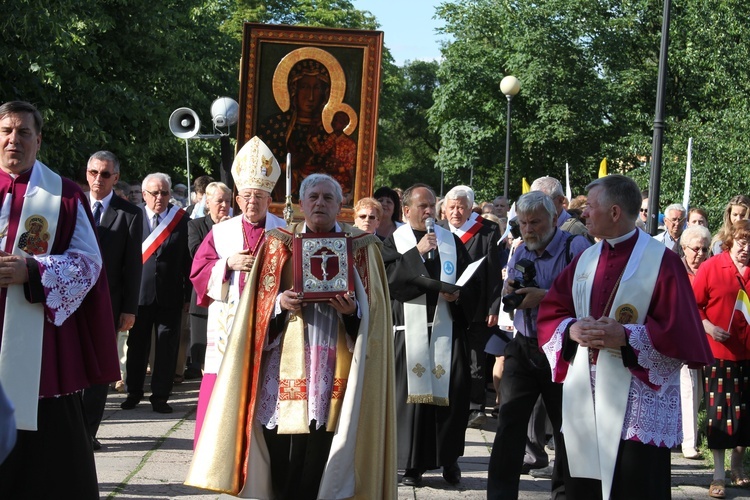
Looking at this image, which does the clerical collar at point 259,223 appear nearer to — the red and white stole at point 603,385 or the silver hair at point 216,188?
Result: the red and white stole at point 603,385

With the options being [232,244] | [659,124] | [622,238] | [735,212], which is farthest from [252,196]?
[659,124]

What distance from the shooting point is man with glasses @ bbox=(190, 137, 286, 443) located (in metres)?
7.15

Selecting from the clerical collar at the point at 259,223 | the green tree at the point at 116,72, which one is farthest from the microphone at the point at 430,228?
the green tree at the point at 116,72

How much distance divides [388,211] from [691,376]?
9.96 ft

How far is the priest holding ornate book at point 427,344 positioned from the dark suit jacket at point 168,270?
3.37 meters

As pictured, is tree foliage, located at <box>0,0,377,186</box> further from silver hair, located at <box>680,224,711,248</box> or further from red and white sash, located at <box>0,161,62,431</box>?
red and white sash, located at <box>0,161,62,431</box>

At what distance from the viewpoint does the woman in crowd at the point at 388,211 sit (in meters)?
9.90

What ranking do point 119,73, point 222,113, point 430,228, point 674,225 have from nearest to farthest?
point 430,228
point 674,225
point 222,113
point 119,73

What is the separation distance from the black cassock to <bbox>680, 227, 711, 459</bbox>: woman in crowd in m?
2.02

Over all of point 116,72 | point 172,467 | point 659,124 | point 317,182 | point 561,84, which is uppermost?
point 561,84

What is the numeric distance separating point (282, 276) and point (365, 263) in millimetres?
463

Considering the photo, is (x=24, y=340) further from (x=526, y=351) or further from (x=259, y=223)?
(x=526, y=351)

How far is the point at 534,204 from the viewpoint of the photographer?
6.84 metres

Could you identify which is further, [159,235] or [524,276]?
[159,235]
